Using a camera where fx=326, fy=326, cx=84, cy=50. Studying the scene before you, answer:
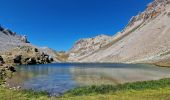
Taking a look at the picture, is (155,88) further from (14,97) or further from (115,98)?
(14,97)

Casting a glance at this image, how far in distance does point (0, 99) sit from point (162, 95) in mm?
19920

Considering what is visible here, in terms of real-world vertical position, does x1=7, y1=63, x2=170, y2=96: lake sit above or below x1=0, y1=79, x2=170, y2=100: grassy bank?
above

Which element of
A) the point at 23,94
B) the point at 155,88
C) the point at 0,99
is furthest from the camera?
the point at 155,88

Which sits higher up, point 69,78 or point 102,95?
point 69,78

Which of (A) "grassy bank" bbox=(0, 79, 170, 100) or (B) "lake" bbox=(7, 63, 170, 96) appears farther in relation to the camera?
(B) "lake" bbox=(7, 63, 170, 96)

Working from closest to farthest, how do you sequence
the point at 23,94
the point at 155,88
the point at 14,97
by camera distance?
the point at 14,97, the point at 23,94, the point at 155,88

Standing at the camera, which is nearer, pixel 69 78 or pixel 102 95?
pixel 102 95

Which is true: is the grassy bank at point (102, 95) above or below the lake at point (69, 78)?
below

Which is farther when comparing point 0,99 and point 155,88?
point 155,88

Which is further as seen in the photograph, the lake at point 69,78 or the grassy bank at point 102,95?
the lake at point 69,78

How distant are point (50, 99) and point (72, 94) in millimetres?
5703

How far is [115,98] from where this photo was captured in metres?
39.7

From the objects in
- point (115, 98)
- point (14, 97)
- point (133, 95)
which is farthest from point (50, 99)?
point (133, 95)

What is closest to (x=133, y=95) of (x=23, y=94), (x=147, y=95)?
(x=147, y=95)
